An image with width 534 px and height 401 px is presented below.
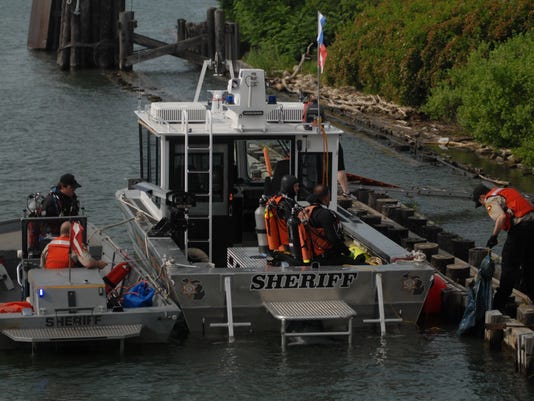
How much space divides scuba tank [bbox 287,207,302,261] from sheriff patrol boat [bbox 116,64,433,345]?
0.72 feet

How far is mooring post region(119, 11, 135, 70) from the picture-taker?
51.2 metres

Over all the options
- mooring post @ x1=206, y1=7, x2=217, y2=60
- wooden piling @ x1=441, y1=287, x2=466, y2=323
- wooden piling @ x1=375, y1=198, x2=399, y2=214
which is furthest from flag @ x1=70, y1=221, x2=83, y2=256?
mooring post @ x1=206, y1=7, x2=217, y2=60

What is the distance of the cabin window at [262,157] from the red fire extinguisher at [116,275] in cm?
261

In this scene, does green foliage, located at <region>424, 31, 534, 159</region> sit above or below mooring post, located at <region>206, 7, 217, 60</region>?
below

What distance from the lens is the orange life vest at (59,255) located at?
16562 millimetres

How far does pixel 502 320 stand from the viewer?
1609cm

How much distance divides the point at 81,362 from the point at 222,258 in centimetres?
316

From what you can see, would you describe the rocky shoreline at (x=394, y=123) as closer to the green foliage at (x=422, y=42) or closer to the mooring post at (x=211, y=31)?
the green foliage at (x=422, y=42)

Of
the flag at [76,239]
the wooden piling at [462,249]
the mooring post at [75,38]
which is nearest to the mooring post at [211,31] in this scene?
the mooring post at [75,38]

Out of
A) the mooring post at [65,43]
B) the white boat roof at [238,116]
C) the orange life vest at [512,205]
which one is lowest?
the orange life vest at [512,205]

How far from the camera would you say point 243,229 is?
62.1 ft

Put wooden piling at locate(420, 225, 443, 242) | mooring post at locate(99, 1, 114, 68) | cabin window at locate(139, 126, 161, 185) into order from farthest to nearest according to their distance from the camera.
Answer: mooring post at locate(99, 1, 114, 68) → wooden piling at locate(420, 225, 443, 242) → cabin window at locate(139, 126, 161, 185)

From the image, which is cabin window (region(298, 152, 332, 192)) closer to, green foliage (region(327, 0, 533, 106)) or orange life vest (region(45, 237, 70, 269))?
orange life vest (region(45, 237, 70, 269))

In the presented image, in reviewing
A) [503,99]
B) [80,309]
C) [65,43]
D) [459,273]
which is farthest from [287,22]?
[80,309]
